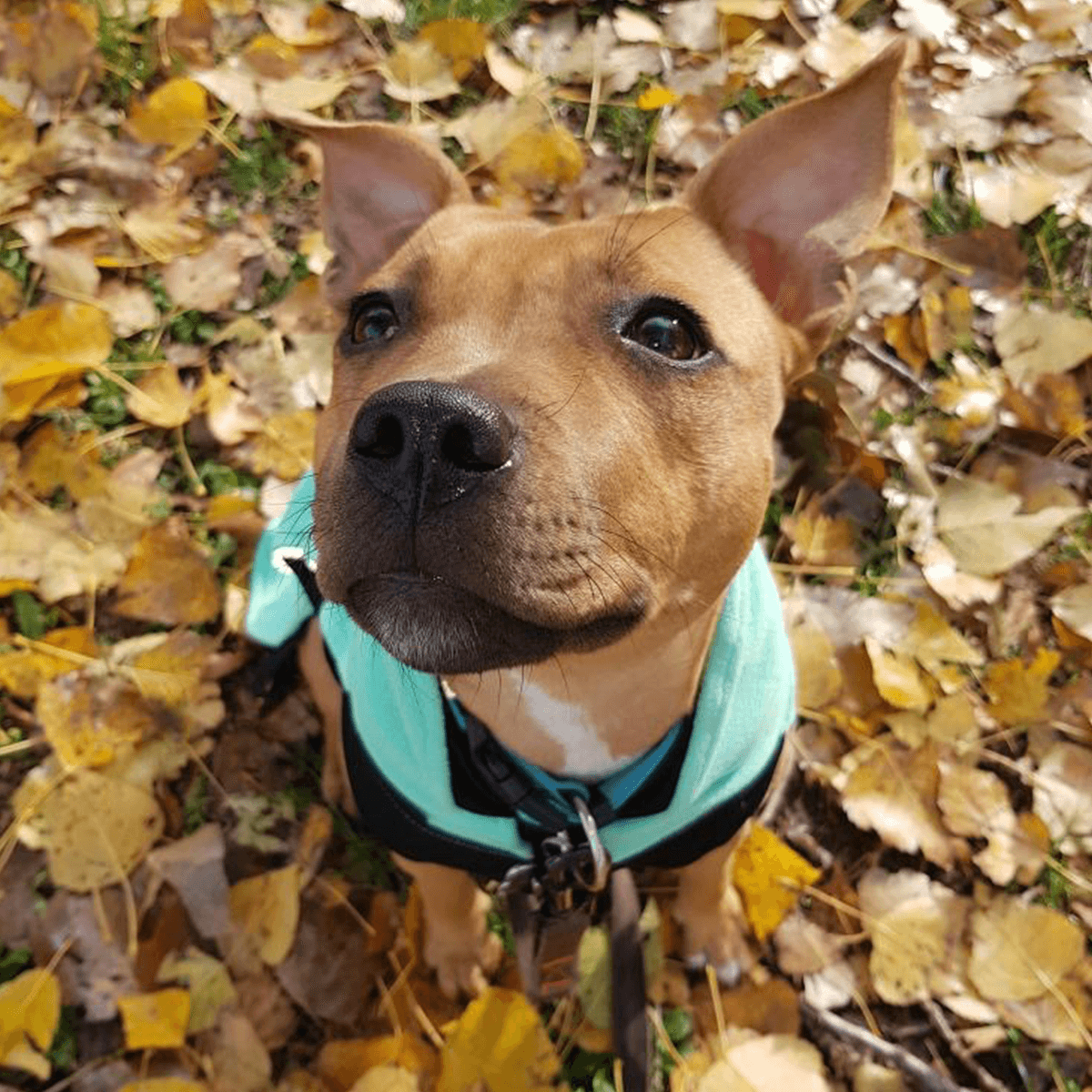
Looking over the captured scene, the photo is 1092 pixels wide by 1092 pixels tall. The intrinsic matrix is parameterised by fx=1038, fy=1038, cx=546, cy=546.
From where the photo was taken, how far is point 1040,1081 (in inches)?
97.8

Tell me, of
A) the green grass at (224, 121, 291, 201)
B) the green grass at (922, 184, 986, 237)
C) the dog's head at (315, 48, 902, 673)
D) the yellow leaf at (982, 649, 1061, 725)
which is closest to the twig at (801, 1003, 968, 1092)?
the yellow leaf at (982, 649, 1061, 725)

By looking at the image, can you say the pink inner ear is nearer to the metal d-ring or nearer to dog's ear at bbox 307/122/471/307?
dog's ear at bbox 307/122/471/307

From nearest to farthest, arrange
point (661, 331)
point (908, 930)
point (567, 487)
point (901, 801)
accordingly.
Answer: point (567, 487), point (661, 331), point (908, 930), point (901, 801)

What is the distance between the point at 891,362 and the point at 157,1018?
110 inches

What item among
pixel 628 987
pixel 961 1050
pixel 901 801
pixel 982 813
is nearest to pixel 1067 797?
pixel 982 813

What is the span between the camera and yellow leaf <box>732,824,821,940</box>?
2584 mm

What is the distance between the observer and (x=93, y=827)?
8.55 ft

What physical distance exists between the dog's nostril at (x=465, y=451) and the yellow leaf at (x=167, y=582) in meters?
1.88

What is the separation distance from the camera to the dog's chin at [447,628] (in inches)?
55.8

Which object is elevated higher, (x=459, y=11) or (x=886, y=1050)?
(x=459, y=11)

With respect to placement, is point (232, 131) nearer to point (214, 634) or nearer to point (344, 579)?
point (214, 634)

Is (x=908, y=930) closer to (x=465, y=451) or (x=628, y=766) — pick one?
(x=628, y=766)

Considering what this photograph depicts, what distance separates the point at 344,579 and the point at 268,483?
72.1 inches

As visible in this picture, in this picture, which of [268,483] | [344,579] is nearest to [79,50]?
[268,483]
